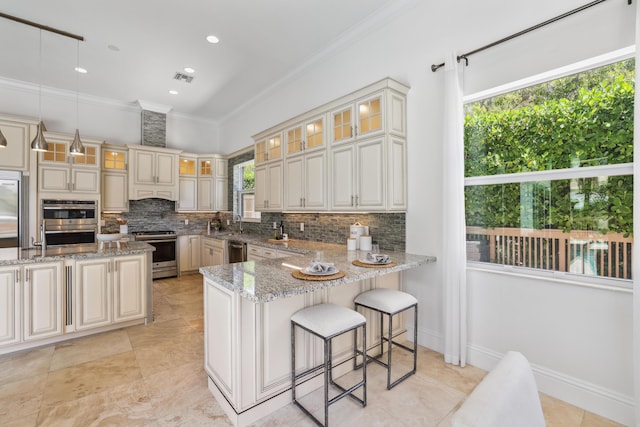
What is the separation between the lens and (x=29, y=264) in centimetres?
280

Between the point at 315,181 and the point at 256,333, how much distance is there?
7.02 ft

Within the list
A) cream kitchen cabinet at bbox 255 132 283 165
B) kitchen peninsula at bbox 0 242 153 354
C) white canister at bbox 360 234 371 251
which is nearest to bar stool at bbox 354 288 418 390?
white canister at bbox 360 234 371 251

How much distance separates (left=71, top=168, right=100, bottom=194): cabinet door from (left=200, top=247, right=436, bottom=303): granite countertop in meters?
4.24

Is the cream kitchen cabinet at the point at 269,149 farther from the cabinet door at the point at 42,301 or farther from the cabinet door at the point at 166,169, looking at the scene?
the cabinet door at the point at 42,301

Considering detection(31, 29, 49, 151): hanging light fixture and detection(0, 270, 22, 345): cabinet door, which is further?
detection(31, 29, 49, 151): hanging light fixture

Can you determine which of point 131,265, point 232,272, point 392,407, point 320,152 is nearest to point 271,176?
point 320,152

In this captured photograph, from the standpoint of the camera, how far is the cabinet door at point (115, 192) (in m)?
5.37

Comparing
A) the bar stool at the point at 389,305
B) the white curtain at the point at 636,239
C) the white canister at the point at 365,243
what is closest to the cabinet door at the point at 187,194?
the white canister at the point at 365,243

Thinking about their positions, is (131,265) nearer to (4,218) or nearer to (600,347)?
(4,218)

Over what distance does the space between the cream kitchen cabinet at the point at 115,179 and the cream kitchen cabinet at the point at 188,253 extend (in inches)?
47.6

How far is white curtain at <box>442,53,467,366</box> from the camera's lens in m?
2.53

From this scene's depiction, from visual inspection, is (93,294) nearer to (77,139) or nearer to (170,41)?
(77,139)

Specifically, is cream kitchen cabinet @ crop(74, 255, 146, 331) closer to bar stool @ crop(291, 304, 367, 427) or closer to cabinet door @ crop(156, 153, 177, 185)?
bar stool @ crop(291, 304, 367, 427)

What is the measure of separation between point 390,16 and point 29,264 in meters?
4.44
